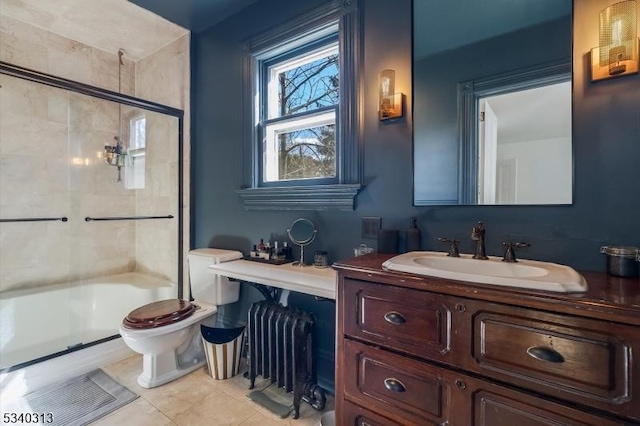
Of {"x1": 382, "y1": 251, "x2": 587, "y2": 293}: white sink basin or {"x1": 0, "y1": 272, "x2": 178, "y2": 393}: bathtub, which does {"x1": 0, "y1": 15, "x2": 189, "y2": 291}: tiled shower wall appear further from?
{"x1": 382, "y1": 251, "x2": 587, "y2": 293}: white sink basin

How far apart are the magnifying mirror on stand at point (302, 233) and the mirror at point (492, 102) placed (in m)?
0.64

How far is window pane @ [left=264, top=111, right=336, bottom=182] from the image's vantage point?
1.83 meters

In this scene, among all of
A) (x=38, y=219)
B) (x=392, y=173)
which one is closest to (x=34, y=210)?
(x=38, y=219)

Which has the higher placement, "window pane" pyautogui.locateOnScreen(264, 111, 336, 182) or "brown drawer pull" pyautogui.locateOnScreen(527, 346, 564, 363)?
"window pane" pyautogui.locateOnScreen(264, 111, 336, 182)

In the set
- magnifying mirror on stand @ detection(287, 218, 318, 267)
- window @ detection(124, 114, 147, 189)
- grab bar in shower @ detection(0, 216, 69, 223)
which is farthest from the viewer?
window @ detection(124, 114, 147, 189)

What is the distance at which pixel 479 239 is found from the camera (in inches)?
47.6

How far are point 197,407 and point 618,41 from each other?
2.52m

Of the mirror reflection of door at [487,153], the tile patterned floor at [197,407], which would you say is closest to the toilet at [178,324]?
the tile patterned floor at [197,407]

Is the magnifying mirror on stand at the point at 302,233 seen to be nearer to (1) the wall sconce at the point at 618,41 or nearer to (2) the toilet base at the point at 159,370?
(2) the toilet base at the point at 159,370

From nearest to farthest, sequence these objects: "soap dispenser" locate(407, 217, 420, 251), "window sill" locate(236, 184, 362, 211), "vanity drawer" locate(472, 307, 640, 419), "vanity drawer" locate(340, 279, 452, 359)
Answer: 1. "vanity drawer" locate(472, 307, 640, 419)
2. "vanity drawer" locate(340, 279, 452, 359)
3. "soap dispenser" locate(407, 217, 420, 251)
4. "window sill" locate(236, 184, 362, 211)

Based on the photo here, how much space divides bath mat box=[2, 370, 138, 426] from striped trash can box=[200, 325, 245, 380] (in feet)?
1.46

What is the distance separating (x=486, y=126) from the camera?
1.33m

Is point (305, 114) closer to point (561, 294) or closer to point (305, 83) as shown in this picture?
point (305, 83)

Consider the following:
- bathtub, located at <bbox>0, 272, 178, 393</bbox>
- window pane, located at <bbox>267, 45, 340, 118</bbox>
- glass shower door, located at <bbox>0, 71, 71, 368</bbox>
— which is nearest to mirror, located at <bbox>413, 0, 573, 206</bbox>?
window pane, located at <bbox>267, 45, 340, 118</bbox>
